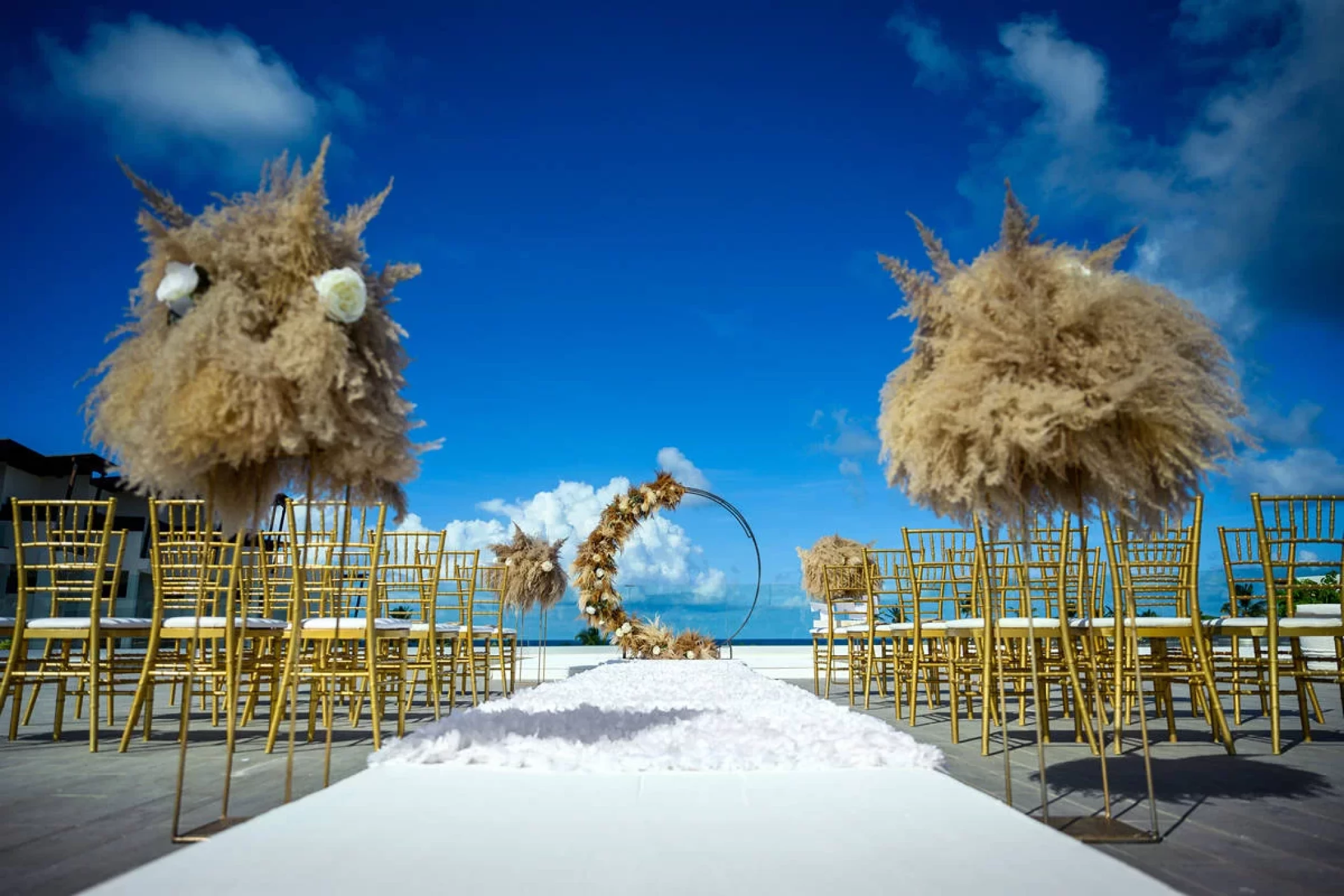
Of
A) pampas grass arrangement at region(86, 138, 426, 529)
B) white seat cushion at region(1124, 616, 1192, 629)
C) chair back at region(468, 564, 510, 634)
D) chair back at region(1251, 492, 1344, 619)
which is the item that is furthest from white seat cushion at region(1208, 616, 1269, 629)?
chair back at region(468, 564, 510, 634)

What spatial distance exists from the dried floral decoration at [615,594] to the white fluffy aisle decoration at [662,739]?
772cm

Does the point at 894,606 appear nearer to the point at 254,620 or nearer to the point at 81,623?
the point at 254,620

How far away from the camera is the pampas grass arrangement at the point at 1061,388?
2301 millimetres

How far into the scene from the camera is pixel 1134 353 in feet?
7.70

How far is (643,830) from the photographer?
2.06 m

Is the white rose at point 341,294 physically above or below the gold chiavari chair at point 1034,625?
above

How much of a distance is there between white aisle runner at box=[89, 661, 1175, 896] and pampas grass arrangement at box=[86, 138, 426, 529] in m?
1.00

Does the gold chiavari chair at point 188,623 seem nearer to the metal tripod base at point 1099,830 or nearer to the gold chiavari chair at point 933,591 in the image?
the metal tripod base at point 1099,830

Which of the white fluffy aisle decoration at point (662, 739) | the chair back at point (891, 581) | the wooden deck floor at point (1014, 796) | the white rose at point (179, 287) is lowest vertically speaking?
the wooden deck floor at point (1014, 796)

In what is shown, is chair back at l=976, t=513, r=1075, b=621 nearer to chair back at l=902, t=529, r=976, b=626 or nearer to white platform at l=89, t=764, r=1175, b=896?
chair back at l=902, t=529, r=976, b=626

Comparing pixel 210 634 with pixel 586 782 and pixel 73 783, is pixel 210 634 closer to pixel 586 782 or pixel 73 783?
pixel 73 783

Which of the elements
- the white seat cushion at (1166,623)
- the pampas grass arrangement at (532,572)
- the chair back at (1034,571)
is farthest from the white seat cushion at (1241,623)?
the pampas grass arrangement at (532,572)

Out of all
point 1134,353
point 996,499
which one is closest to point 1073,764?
point 996,499

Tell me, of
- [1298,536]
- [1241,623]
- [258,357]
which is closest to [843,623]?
[1241,623]
